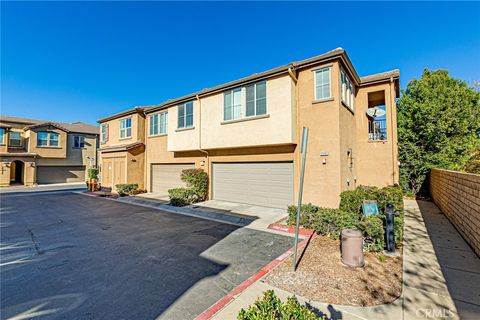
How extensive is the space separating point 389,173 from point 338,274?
33.8 feet

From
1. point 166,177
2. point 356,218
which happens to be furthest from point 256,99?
point 166,177

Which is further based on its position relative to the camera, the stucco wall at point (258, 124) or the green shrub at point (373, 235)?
the stucco wall at point (258, 124)

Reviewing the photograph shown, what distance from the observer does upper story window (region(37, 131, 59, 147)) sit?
2853 cm

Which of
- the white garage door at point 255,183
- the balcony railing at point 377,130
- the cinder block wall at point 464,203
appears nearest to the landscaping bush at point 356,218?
the cinder block wall at point 464,203

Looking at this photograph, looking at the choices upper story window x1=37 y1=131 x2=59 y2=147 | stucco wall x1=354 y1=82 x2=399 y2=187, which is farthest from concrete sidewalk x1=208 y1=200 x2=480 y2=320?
upper story window x1=37 y1=131 x2=59 y2=147

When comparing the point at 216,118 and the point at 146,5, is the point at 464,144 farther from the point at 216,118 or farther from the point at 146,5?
the point at 146,5

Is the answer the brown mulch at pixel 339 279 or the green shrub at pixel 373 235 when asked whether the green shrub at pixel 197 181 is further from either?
the green shrub at pixel 373 235

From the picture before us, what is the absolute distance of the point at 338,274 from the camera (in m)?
4.74

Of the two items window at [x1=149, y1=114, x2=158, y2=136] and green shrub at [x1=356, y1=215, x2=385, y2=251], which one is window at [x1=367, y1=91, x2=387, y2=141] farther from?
window at [x1=149, y1=114, x2=158, y2=136]

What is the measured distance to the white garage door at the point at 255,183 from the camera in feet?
36.0

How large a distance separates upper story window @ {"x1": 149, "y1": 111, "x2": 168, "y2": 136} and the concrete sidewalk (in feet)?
49.1

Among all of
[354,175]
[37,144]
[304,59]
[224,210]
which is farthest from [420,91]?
[37,144]

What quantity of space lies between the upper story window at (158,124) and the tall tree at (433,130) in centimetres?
1722

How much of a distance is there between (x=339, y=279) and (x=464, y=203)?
5.72 m
